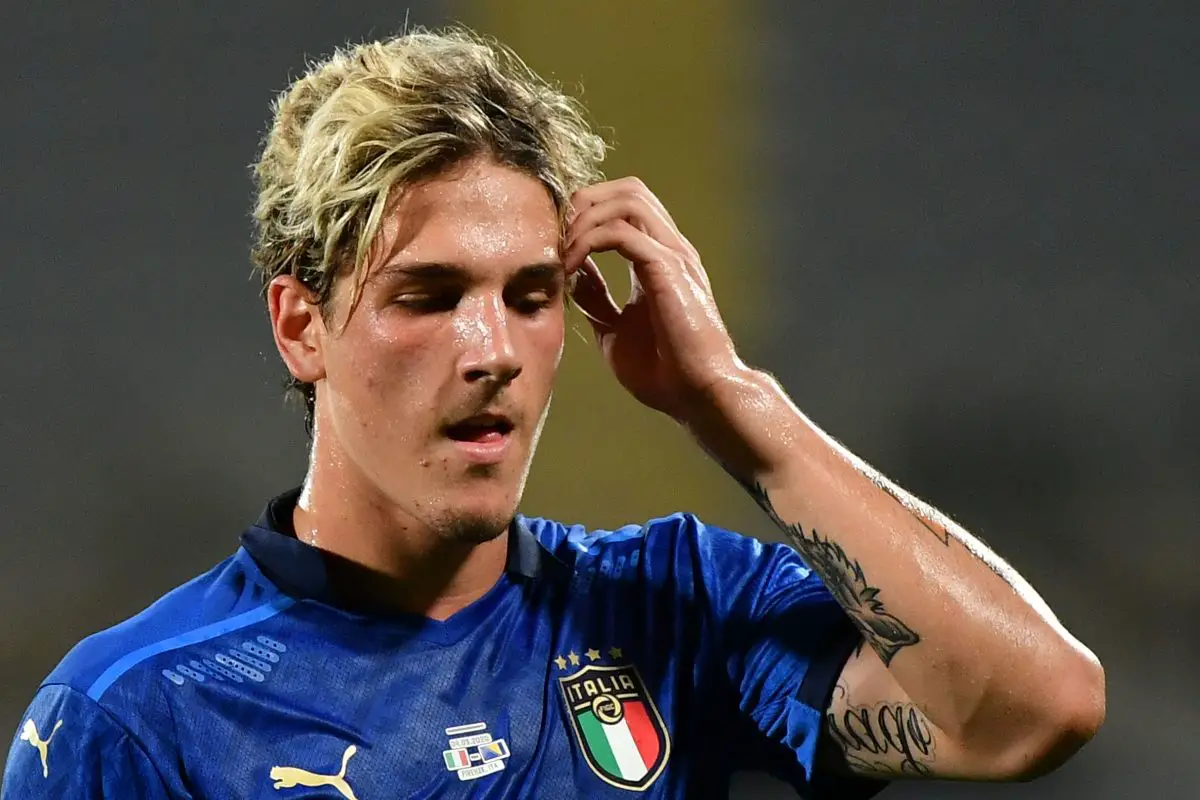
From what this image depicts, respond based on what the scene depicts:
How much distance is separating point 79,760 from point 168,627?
198mm

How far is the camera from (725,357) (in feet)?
5.72

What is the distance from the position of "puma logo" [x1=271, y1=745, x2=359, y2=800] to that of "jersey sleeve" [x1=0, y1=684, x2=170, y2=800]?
12 centimetres

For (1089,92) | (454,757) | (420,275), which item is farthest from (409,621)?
(1089,92)

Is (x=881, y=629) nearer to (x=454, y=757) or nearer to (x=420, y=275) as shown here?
(x=454, y=757)

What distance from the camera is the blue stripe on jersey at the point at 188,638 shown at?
1.59 meters

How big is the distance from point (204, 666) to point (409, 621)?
0.24 m

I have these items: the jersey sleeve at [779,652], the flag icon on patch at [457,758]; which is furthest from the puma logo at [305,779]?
the jersey sleeve at [779,652]

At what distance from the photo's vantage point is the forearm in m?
1.60

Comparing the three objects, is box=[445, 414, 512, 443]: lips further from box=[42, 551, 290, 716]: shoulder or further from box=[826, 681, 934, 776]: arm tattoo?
box=[826, 681, 934, 776]: arm tattoo

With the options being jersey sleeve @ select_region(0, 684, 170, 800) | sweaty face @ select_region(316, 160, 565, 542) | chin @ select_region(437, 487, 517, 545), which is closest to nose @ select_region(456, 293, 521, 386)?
sweaty face @ select_region(316, 160, 565, 542)

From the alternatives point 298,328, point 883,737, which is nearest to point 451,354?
point 298,328

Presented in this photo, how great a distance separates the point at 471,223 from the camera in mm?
1671

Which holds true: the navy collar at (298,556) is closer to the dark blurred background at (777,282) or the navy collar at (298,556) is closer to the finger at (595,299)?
the finger at (595,299)

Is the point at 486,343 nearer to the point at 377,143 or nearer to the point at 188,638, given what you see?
the point at 377,143
